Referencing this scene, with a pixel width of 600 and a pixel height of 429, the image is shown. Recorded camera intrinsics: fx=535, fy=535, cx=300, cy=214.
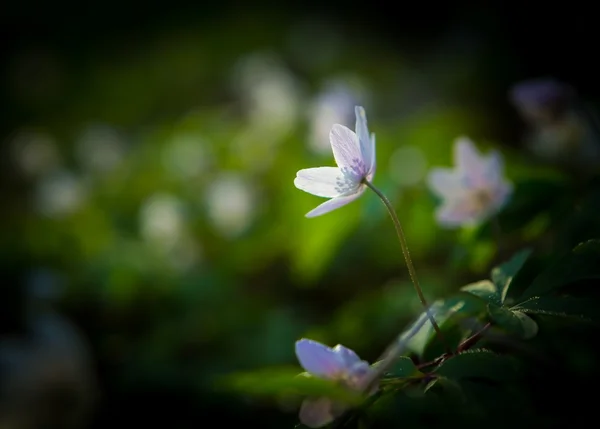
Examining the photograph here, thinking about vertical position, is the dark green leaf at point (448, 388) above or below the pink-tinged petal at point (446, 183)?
below

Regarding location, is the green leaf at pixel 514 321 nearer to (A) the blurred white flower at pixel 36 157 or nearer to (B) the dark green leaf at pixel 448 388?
(B) the dark green leaf at pixel 448 388

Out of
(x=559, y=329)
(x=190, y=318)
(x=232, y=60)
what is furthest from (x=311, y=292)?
(x=232, y=60)

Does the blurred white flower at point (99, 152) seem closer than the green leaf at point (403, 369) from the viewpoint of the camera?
No

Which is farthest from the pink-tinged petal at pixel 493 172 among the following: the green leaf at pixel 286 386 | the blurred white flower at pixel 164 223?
the blurred white flower at pixel 164 223

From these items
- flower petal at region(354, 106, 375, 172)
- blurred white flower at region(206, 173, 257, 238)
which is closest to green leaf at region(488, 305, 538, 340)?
flower petal at region(354, 106, 375, 172)

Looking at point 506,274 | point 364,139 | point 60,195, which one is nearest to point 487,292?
point 506,274

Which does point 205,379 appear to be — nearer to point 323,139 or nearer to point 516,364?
point 323,139
